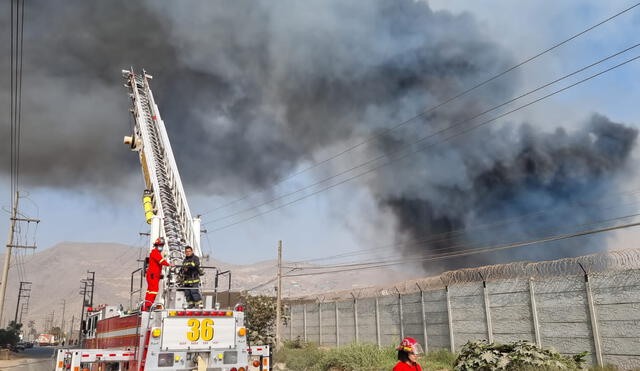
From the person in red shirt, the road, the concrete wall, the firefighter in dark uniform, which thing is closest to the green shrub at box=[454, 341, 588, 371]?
the concrete wall

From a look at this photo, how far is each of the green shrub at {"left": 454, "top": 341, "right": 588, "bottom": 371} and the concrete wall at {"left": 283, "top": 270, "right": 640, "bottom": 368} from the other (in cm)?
110

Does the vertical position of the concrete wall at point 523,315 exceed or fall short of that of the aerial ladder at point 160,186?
it falls short

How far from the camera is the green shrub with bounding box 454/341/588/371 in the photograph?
418 inches

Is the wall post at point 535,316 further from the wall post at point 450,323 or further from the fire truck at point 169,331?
the fire truck at point 169,331

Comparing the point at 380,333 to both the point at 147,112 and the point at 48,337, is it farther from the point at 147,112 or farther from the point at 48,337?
the point at 48,337

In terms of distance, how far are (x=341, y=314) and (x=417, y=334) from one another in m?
5.92

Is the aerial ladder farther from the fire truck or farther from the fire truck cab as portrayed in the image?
the fire truck cab

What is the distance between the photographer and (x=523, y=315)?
14.4 m

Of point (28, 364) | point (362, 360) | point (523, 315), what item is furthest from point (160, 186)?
point (28, 364)

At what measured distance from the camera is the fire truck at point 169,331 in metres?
8.69

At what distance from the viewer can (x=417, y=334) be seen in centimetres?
1872

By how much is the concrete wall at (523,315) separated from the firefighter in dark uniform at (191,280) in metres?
9.92

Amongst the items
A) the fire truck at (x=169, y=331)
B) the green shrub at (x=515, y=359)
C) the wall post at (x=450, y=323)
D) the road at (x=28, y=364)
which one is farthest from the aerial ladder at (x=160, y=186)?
the road at (x=28, y=364)

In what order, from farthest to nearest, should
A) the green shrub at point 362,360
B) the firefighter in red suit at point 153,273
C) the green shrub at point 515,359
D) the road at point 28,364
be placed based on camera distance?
1. the road at point 28,364
2. the green shrub at point 362,360
3. the green shrub at point 515,359
4. the firefighter in red suit at point 153,273
